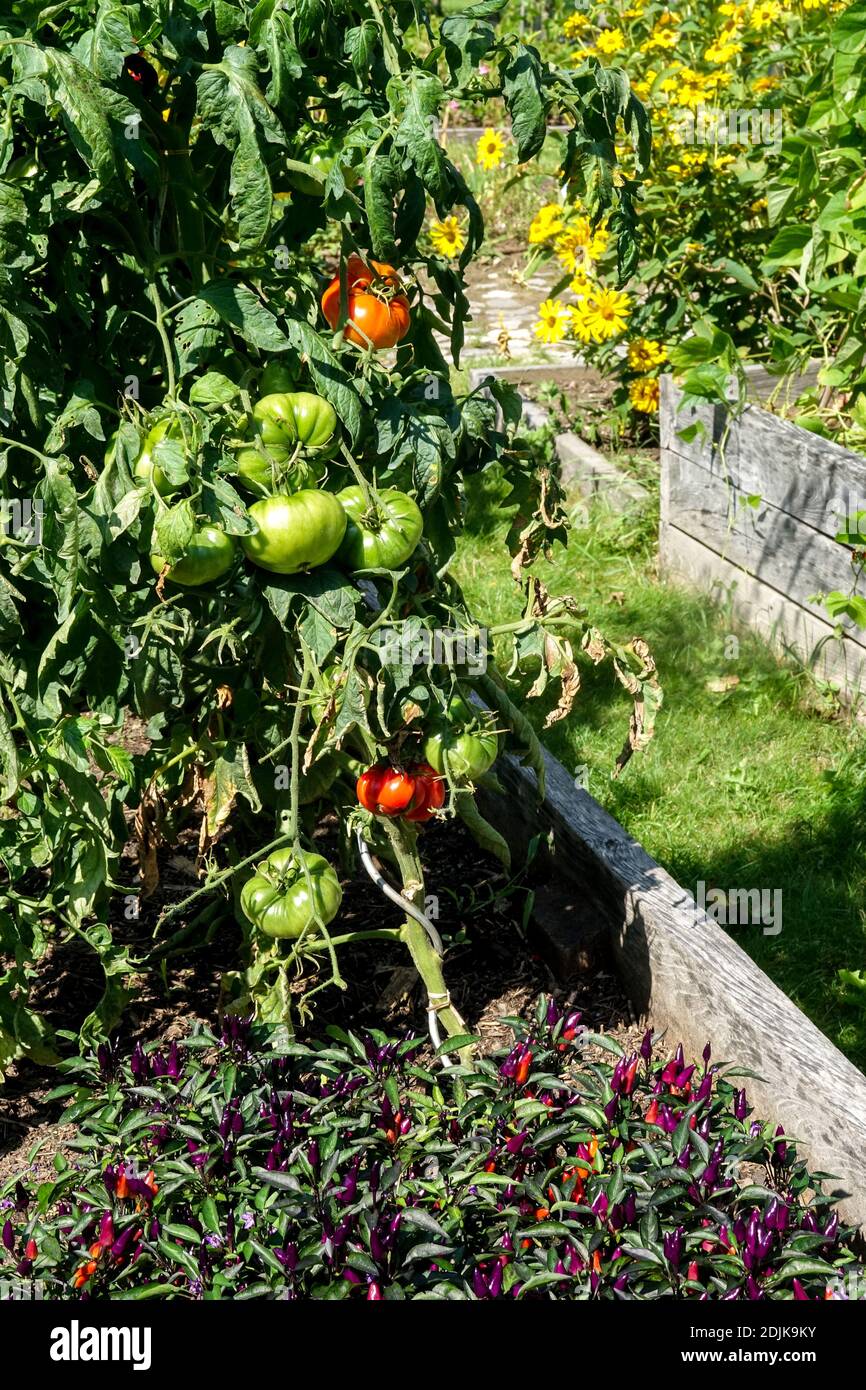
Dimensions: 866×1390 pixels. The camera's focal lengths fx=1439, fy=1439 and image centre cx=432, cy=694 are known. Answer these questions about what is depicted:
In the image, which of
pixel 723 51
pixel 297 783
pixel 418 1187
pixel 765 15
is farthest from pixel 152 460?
pixel 765 15

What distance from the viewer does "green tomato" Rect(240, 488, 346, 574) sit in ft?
5.78

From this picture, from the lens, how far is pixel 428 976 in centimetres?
229

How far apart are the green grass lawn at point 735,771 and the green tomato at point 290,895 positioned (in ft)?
3.70

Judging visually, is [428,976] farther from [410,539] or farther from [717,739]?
[717,739]

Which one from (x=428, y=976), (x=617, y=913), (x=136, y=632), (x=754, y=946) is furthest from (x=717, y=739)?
(x=136, y=632)

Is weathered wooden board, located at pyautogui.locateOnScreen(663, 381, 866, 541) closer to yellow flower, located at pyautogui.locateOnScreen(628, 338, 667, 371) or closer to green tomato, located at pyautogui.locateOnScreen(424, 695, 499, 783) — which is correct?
yellow flower, located at pyautogui.locateOnScreen(628, 338, 667, 371)

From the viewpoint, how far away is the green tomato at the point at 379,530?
189 cm

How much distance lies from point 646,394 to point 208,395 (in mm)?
3284

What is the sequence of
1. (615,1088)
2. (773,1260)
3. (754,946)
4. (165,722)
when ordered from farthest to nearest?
(754,946) < (165,722) < (615,1088) < (773,1260)

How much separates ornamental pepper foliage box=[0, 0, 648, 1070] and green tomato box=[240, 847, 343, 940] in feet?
0.29

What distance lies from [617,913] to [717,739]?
1170 mm

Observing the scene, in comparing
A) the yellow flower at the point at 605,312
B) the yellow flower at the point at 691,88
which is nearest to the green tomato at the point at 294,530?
the yellow flower at the point at 605,312

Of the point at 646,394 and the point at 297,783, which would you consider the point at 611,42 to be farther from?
the point at 297,783

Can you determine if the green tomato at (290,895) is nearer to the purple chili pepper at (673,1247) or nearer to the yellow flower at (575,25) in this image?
the purple chili pepper at (673,1247)
